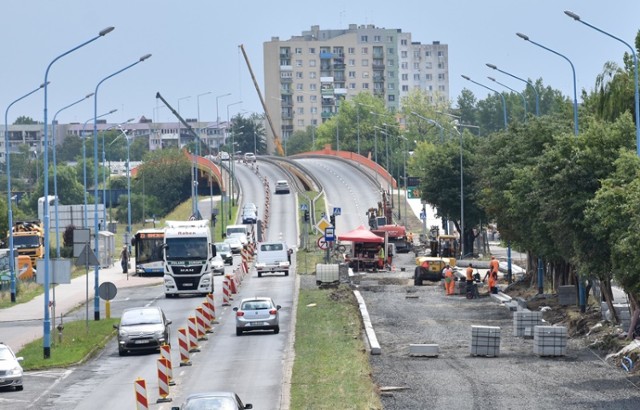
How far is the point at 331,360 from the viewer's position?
3928 cm

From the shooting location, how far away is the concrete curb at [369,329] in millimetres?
41094

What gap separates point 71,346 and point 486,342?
1353 cm

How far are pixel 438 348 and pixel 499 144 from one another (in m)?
29.2

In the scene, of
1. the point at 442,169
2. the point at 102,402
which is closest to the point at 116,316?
the point at 102,402

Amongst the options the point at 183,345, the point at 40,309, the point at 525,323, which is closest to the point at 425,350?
the point at 183,345

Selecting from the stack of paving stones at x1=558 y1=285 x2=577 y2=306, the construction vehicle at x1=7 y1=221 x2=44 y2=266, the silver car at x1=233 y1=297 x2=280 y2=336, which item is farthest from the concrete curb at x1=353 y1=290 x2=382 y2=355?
the construction vehicle at x1=7 y1=221 x2=44 y2=266

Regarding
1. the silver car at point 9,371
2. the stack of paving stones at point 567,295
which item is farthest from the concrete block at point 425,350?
the stack of paving stones at point 567,295

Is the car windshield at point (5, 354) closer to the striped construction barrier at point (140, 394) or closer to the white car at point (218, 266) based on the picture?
the striped construction barrier at point (140, 394)

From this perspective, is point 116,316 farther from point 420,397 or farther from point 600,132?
point 420,397

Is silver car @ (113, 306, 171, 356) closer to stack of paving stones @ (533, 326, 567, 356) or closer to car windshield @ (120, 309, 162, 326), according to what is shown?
car windshield @ (120, 309, 162, 326)

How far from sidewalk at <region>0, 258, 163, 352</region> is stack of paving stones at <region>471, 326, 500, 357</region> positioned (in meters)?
15.0

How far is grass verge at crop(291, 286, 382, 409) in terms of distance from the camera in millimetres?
31625

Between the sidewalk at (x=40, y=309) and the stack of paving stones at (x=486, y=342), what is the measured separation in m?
15.0

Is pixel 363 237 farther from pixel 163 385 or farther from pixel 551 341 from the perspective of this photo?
pixel 163 385
